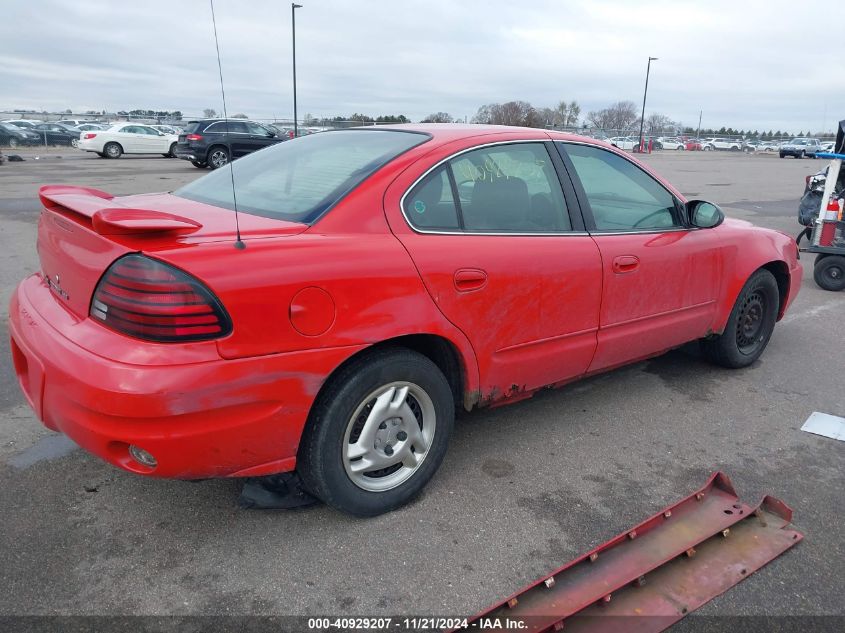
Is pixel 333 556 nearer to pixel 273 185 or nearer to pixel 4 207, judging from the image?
pixel 273 185

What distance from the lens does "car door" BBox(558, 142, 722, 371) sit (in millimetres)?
3498

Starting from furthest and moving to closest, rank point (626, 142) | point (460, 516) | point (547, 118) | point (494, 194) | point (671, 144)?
point (671, 144) < point (626, 142) < point (547, 118) < point (494, 194) < point (460, 516)

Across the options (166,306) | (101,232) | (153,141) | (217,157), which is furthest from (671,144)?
(166,306)

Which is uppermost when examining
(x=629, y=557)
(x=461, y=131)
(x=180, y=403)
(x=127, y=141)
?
(x=461, y=131)

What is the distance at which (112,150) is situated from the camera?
91.9 feet

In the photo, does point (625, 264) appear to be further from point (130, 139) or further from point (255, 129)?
point (130, 139)

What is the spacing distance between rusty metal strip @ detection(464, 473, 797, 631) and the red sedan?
764 mm

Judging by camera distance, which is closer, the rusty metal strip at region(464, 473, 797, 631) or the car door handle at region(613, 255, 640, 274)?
the rusty metal strip at region(464, 473, 797, 631)

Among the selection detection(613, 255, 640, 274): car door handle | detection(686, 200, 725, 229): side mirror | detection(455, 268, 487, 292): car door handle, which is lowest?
detection(613, 255, 640, 274): car door handle

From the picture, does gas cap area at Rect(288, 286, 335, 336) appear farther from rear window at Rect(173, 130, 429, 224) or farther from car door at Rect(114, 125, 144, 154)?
car door at Rect(114, 125, 144, 154)

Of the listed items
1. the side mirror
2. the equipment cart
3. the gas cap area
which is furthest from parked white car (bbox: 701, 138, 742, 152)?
the gas cap area

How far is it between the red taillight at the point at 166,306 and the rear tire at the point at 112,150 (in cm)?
2888

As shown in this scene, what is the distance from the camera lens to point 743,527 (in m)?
2.76

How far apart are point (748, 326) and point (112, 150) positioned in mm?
28672
